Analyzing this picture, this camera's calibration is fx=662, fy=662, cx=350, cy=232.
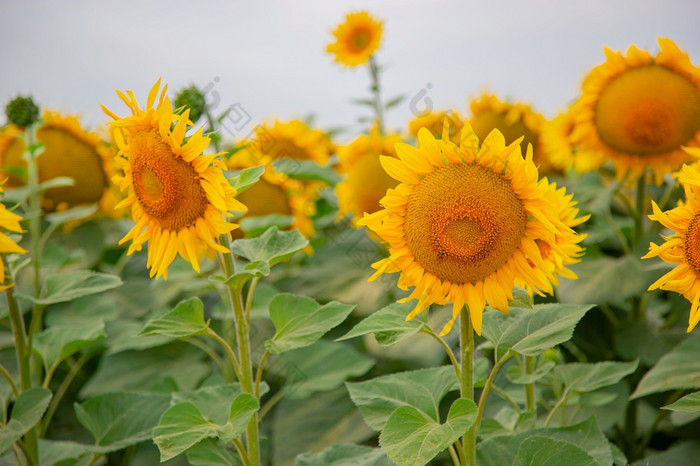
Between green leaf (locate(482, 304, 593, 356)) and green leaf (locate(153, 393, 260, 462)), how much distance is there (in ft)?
1.16

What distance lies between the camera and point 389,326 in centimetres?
90

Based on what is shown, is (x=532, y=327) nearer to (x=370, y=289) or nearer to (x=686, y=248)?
(x=686, y=248)

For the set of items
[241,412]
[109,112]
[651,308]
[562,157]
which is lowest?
[651,308]

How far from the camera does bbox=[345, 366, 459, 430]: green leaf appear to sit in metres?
0.95

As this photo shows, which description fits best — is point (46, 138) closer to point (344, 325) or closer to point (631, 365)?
point (344, 325)

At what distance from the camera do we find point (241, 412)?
93 centimetres

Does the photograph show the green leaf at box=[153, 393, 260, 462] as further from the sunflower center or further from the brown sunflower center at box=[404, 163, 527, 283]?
the sunflower center

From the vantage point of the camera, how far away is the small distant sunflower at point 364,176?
1.98 metres

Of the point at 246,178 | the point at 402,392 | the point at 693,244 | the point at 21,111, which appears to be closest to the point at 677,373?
the point at 693,244

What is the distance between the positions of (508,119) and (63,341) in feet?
4.87

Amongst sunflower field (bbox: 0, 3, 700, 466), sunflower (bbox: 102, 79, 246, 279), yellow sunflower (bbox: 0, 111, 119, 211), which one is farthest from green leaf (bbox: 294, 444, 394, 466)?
yellow sunflower (bbox: 0, 111, 119, 211)

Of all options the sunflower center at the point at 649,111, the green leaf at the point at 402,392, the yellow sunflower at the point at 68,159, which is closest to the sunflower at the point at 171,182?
the green leaf at the point at 402,392

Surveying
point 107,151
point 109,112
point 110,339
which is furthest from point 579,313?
point 107,151

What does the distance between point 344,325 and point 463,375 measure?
2.68ft
